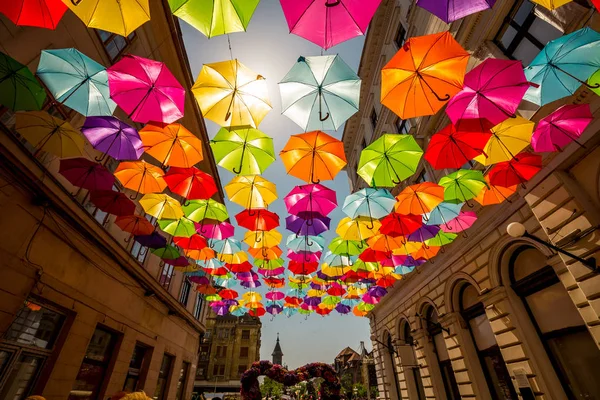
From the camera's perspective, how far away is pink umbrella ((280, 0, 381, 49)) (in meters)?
3.84

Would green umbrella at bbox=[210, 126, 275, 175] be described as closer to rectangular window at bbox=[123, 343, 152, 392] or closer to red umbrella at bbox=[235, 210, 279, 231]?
red umbrella at bbox=[235, 210, 279, 231]

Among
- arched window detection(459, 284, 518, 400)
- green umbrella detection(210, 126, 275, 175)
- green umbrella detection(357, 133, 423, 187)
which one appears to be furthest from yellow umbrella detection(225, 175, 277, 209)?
arched window detection(459, 284, 518, 400)

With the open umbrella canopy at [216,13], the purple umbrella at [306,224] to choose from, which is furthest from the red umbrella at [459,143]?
the open umbrella canopy at [216,13]

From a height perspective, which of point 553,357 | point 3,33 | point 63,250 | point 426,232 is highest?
point 3,33

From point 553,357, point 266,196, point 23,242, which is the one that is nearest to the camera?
point 23,242

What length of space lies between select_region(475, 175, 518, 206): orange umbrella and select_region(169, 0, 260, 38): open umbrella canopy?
715 cm

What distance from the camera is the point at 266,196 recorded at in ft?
26.7

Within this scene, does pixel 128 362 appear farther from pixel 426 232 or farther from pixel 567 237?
pixel 567 237

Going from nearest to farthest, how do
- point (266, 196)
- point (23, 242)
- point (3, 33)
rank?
point (3, 33) → point (23, 242) → point (266, 196)

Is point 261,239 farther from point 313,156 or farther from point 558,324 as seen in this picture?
point 558,324

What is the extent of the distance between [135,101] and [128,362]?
34.5 feet

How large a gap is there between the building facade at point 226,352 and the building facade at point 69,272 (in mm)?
39663

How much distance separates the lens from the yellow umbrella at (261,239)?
9.97 meters

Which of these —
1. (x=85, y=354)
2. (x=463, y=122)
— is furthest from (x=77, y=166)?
(x=463, y=122)
